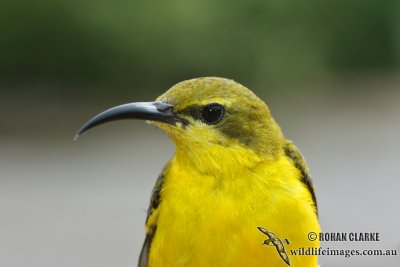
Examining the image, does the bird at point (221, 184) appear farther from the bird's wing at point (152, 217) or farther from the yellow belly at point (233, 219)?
the bird's wing at point (152, 217)

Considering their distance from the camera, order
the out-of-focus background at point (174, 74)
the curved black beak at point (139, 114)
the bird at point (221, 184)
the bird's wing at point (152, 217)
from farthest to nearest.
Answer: the out-of-focus background at point (174, 74)
the bird's wing at point (152, 217)
the bird at point (221, 184)
the curved black beak at point (139, 114)

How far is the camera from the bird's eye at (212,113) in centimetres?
362

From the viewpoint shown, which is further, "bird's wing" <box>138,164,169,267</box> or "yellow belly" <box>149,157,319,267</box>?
"bird's wing" <box>138,164,169,267</box>

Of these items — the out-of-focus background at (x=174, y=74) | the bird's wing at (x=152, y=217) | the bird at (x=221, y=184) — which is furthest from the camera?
the out-of-focus background at (x=174, y=74)

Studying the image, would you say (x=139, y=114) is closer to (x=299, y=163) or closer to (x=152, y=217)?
(x=152, y=217)

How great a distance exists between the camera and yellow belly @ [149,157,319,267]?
11.8 ft

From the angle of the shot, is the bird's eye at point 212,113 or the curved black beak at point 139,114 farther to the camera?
the bird's eye at point 212,113

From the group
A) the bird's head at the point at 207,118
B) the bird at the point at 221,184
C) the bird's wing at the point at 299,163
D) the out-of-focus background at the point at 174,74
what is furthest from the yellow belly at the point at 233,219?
the out-of-focus background at the point at 174,74

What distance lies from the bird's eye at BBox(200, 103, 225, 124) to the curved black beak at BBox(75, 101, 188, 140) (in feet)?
0.31

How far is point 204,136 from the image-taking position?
3.63 meters

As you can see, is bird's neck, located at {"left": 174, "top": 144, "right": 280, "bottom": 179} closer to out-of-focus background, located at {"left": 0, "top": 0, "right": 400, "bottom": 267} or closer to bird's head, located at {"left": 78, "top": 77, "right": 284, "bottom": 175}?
bird's head, located at {"left": 78, "top": 77, "right": 284, "bottom": 175}

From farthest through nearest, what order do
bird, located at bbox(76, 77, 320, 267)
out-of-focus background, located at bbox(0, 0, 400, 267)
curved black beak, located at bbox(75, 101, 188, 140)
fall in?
out-of-focus background, located at bbox(0, 0, 400, 267), bird, located at bbox(76, 77, 320, 267), curved black beak, located at bbox(75, 101, 188, 140)

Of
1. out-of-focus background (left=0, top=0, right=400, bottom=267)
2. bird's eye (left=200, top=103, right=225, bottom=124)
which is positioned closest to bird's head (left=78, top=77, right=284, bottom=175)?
bird's eye (left=200, top=103, right=225, bottom=124)

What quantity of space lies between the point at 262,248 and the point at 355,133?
9.86 meters
